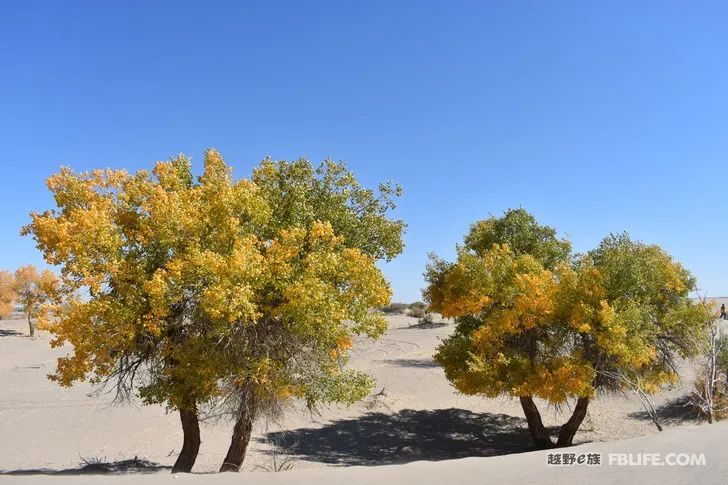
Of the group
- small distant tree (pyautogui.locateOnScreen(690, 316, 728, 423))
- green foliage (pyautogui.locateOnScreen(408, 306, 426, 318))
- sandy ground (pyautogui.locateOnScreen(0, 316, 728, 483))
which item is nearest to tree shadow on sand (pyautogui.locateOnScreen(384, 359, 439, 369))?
sandy ground (pyautogui.locateOnScreen(0, 316, 728, 483))

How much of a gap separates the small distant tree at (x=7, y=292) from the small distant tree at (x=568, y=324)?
58320 millimetres

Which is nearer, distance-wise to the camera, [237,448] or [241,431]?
[241,431]

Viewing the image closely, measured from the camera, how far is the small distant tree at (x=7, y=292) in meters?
56.8

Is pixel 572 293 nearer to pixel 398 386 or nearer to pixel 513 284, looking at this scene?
pixel 513 284

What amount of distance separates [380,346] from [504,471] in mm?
34071

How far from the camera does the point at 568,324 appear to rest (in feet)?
53.3

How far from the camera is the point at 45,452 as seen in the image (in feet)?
56.5

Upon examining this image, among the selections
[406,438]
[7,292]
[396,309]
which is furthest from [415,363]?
[7,292]

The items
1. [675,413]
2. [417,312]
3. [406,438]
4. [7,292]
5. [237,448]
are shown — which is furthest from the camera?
[417,312]

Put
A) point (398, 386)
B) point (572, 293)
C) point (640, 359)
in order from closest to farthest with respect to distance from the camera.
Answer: point (640, 359), point (572, 293), point (398, 386)

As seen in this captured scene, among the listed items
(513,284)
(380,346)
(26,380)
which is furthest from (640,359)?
(26,380)

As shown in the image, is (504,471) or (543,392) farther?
(543,392)

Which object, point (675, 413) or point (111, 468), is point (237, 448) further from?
point (675, 413)

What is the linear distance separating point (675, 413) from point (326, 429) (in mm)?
16127
